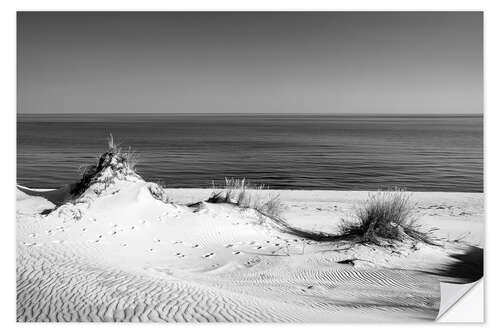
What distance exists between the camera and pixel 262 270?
520 cm

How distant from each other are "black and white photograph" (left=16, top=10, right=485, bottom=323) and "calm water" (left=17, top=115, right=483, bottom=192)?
4 centimetres

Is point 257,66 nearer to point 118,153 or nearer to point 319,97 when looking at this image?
point 319,97

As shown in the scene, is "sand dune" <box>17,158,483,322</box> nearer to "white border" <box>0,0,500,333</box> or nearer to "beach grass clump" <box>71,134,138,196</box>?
"beach grass clump" <box>71,134,138,196</box>

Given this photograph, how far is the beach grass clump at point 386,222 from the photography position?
5.91 metres

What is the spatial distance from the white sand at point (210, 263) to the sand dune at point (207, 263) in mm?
12

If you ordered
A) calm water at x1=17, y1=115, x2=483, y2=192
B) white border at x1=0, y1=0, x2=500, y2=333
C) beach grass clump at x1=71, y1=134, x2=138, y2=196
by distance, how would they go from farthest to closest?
beach grass clump at x1=71, y1=134, x2=138, y2=196 < calm water at x1=17, y1=115, x2=483, y2=192 < white border at x1=0, y1=0, x2=500, y2=333

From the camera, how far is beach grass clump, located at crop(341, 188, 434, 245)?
5914 mm

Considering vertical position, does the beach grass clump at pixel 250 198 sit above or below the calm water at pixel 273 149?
below

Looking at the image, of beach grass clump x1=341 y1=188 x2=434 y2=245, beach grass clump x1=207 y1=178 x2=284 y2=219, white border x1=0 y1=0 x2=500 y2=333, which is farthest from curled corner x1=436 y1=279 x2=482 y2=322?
beach grass clump x1=207 y1=178 x2=284 y2=219

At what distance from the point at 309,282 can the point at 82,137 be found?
424 centimetres
